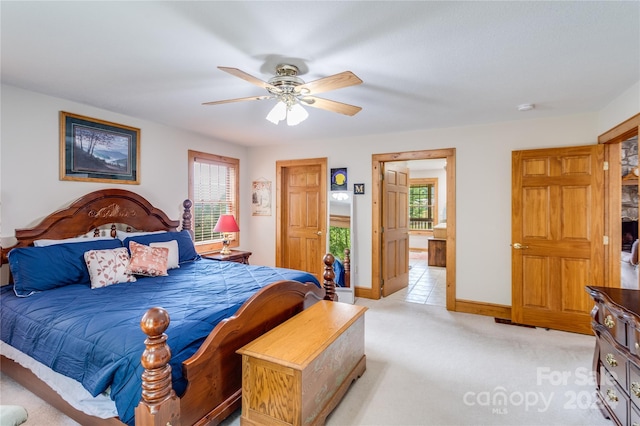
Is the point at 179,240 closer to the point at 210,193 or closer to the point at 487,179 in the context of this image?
the point at 210,193

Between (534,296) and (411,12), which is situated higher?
(411,12)

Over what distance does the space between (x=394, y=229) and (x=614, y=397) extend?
3289mm

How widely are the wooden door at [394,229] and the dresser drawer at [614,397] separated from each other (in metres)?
2.79

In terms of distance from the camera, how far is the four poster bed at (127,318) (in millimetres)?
1559

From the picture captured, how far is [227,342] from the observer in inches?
75.2

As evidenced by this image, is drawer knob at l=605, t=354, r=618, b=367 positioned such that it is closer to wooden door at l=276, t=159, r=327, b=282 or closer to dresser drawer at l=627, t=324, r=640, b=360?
dresser drawer at l=627, t=324, r=640, b=360

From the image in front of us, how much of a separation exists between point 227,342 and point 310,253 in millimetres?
3254

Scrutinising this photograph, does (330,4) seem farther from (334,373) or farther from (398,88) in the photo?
(334,373)

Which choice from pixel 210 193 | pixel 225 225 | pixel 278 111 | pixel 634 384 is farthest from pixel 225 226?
pixel 634 384

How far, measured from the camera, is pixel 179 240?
12.1 ft

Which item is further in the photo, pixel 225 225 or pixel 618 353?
pixel 225 225

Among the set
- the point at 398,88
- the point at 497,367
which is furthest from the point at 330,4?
the point at 497,367

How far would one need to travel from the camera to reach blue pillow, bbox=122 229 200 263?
10.9ft

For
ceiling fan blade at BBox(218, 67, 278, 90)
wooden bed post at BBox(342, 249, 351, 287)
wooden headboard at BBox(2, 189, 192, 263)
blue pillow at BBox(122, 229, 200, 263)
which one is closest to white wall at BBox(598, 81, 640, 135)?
ceiling fan blade at BBox(218, 67, 278, 90)
